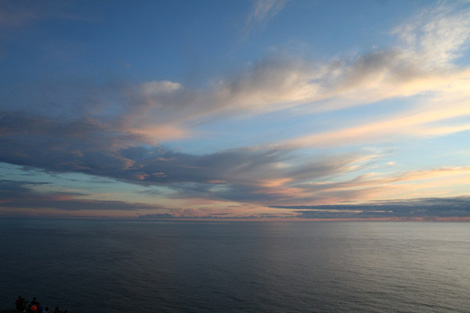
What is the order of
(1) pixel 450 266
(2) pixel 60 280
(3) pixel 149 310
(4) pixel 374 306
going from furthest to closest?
(1) pixel 450 266 < (2) pixel 60 280 < (4) pixel 374 306 < (3) pixel 149 310

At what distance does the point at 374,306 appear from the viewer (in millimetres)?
49375

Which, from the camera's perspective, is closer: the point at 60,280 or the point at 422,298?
the point at 422,298

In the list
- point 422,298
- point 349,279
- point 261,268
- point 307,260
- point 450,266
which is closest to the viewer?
point 422,298

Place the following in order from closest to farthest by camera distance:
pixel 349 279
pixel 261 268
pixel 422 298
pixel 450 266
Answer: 1. pixel 422 298
2. pixel 349 279
3. pixel 261 268
4. pixel 450 266

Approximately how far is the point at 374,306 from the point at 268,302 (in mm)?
18285

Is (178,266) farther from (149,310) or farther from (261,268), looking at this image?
(149,310)

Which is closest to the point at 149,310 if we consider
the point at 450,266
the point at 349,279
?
the point at 349,279

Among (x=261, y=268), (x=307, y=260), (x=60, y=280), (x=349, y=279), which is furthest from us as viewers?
(x=307, y=260)

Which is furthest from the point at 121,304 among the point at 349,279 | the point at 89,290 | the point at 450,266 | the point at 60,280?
the point at 450,266

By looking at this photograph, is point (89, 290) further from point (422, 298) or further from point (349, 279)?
point (422, 298)

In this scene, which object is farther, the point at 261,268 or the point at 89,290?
the point at 261,268

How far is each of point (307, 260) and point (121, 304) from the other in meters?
66.8

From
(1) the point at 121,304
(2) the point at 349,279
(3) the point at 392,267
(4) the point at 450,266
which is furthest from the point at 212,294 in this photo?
(4) the point at 450,266

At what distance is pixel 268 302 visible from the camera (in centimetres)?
5072
